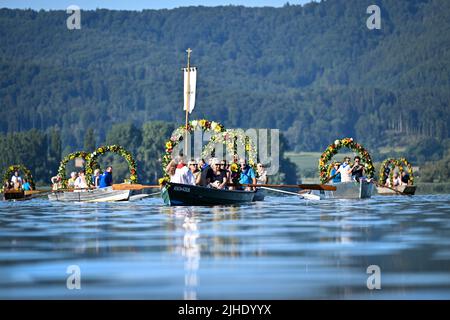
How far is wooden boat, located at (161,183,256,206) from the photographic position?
40.7 meters

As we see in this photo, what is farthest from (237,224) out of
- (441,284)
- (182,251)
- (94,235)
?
(441,284)

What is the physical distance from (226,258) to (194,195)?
73.7 ft

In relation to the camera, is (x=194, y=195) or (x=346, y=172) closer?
(x=194, y=195)

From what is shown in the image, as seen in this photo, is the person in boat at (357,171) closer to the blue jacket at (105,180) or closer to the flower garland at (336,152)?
the flower garland at (336,152)

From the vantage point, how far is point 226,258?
61.7ft

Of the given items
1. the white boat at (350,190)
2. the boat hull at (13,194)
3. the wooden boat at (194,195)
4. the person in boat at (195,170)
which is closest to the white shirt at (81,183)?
the boat hull at (13,194)

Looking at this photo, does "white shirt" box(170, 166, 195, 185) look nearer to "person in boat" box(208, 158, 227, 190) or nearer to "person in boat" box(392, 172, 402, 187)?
"person in boat" box(208, 158, 227, 190)

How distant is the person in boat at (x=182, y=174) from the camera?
41.4 metres

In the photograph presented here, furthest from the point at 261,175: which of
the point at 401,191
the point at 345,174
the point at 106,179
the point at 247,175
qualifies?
the point at 401,191

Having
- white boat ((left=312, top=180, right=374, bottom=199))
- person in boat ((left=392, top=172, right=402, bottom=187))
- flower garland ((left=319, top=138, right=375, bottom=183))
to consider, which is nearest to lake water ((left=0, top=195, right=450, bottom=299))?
white boat ((left=312, top=180, right=374, bottom=199))

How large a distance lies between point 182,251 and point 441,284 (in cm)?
585

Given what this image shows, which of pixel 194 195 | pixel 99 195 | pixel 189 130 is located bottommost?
pixel 99 195

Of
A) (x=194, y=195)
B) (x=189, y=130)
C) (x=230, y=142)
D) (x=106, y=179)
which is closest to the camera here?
(x=194, y=195)

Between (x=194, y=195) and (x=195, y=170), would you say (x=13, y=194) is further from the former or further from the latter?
(x=194, y=195)
